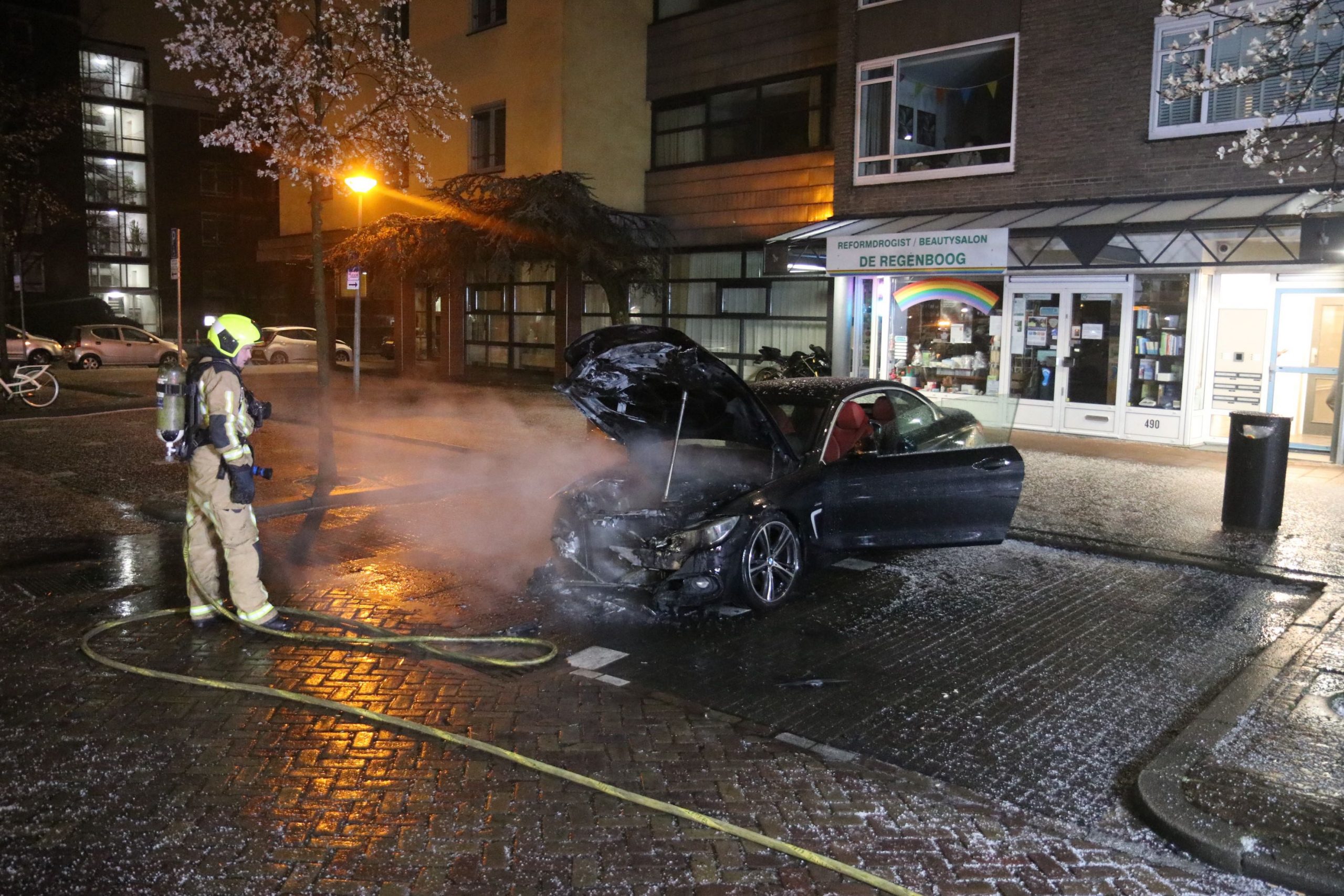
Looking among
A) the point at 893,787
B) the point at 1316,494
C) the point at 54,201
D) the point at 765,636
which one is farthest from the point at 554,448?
the point at 54,201

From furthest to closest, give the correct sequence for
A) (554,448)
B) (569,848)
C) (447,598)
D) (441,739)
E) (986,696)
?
(554,448)
(447,598)
(986,696)
(441,739)
(569,848)

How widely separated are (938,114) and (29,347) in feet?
87.7

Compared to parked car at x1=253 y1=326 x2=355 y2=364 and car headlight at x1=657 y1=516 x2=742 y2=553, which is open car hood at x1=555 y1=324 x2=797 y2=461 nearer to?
car headlight at x1=657 y1=516 x2=742 y2=553

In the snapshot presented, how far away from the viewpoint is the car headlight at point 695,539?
6422mm

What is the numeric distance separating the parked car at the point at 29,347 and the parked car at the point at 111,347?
0.40 metres

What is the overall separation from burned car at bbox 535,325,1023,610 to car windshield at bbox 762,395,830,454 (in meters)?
0.01

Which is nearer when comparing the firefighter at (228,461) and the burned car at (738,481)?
the firefighter at (228,461)

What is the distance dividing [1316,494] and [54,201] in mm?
30853

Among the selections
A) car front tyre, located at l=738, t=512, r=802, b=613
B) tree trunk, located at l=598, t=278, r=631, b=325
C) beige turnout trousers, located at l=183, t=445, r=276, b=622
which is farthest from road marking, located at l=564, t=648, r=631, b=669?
tree trunk, located at l=598, t=278, r=631, b=325

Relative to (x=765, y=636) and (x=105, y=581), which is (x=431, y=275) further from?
(x=765, y=636)

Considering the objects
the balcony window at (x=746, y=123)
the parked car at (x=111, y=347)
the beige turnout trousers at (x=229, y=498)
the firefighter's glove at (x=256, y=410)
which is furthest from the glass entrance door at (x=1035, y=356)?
the parked car at (x=111, y=347)

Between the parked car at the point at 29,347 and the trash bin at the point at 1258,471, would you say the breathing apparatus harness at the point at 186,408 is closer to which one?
the trash bin at the point at 1258,471

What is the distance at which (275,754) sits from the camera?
4559 mm

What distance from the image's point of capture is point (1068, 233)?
13.7 metres
